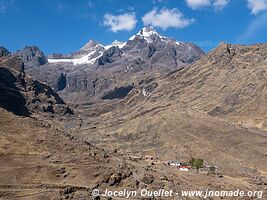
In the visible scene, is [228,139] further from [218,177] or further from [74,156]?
[74,156]

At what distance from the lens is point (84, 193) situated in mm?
93000

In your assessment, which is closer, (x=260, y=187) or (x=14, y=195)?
(x=14, y=195)

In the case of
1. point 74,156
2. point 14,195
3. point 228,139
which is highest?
point 228,139

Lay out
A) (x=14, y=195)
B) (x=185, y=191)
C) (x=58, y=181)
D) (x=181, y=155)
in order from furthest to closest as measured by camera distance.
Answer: (x=181, y=155)
(x=185, y=191)
(x=58, y=181)
(x=14, y=195)

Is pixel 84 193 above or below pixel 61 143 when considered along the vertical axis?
below

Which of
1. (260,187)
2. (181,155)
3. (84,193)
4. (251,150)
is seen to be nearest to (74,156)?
(84,193)

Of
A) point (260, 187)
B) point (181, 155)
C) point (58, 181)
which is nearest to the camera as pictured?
point (58, 181)

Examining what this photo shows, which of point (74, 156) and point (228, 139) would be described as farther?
point (228, 139)

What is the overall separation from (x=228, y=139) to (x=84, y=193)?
359 ft

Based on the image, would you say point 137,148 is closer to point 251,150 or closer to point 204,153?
point 204,153

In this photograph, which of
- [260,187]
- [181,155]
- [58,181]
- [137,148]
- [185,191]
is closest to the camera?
[58,181]

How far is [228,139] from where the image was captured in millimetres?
192125

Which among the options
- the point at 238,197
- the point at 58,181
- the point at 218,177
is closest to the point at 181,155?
the point at 218,177

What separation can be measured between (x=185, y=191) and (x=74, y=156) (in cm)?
2586
